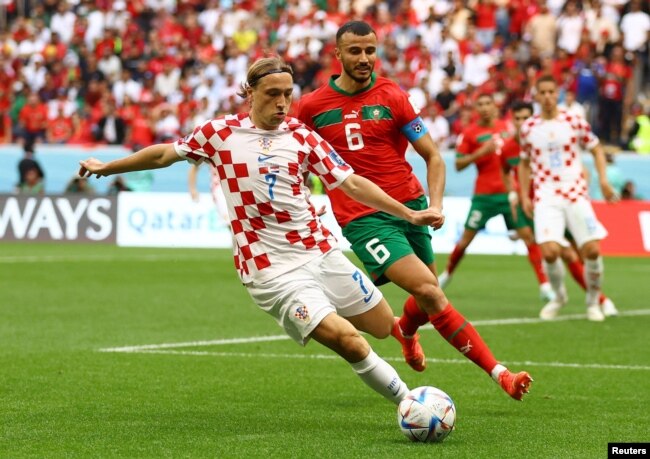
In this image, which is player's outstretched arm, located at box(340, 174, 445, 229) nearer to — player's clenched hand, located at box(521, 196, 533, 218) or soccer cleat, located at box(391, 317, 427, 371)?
soccer cleat, located at box(391, 317, 427, 371)

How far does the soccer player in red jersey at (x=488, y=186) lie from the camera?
1593cm

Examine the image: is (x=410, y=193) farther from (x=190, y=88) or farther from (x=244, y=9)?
(x=244, y=9)

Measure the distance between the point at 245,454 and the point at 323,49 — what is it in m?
24.0

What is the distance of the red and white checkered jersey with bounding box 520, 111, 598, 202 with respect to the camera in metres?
13.6

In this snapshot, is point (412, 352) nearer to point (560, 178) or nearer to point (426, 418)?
point (426, 418)

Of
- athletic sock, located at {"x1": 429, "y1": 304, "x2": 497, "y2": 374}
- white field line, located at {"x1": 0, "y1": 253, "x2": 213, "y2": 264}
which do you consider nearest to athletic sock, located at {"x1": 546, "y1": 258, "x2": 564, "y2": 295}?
athletic sock, located at {"x1": 429, "y1": 304, "x2": 497, "y2": 374}

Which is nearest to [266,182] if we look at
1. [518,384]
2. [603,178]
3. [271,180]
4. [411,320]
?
[271,180]

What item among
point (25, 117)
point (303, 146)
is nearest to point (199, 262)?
point (25, 117)

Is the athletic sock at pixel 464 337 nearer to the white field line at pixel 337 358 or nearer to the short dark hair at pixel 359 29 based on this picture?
the short dark hair at pixel 359 29

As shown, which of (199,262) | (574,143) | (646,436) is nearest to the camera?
(646,436)

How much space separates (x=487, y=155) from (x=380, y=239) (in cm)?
738

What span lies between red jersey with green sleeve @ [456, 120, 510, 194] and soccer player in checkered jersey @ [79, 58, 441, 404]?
8.60m

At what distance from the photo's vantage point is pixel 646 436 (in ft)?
23.5

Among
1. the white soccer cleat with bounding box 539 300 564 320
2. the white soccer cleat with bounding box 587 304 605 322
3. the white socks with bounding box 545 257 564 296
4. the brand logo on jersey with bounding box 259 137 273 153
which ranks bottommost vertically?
the white soccer cleat with bounding box 539 300 564 320
